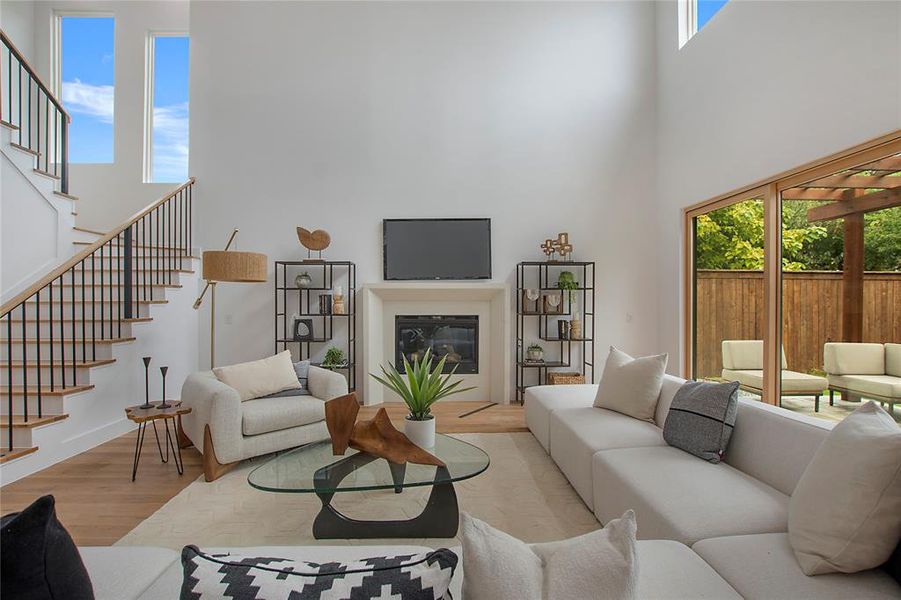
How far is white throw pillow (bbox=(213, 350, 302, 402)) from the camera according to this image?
11.3 ft

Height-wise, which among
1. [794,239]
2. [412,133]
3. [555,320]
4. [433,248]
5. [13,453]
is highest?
[412,133]

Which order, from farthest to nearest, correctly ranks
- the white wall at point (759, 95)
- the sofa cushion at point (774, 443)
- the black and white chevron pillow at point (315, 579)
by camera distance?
the white wall at point (759, 95) < the sofa cushion at point (774, 443) < the black and white chevron pillow at point (315, 579)

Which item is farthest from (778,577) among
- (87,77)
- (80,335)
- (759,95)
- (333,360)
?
(87,77)

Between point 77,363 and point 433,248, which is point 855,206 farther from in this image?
point 77,363

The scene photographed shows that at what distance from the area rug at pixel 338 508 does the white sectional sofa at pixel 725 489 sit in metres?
0.21

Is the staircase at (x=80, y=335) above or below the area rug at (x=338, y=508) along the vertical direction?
above

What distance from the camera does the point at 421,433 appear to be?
2580mm

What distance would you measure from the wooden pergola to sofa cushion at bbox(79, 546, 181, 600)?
13.3 ft

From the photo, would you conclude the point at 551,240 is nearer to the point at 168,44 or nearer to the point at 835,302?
the point at 835,302

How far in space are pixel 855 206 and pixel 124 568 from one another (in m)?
4.33

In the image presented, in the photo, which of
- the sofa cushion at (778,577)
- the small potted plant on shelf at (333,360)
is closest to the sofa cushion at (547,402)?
the sofa cushion at (778,577)

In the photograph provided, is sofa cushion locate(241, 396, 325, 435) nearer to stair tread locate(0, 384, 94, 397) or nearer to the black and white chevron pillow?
stair tread locate(0, 384, 94, 397)

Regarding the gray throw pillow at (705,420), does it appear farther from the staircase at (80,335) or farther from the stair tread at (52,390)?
the stair tread at (52,390)

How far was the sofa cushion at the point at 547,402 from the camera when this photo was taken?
136 inches
